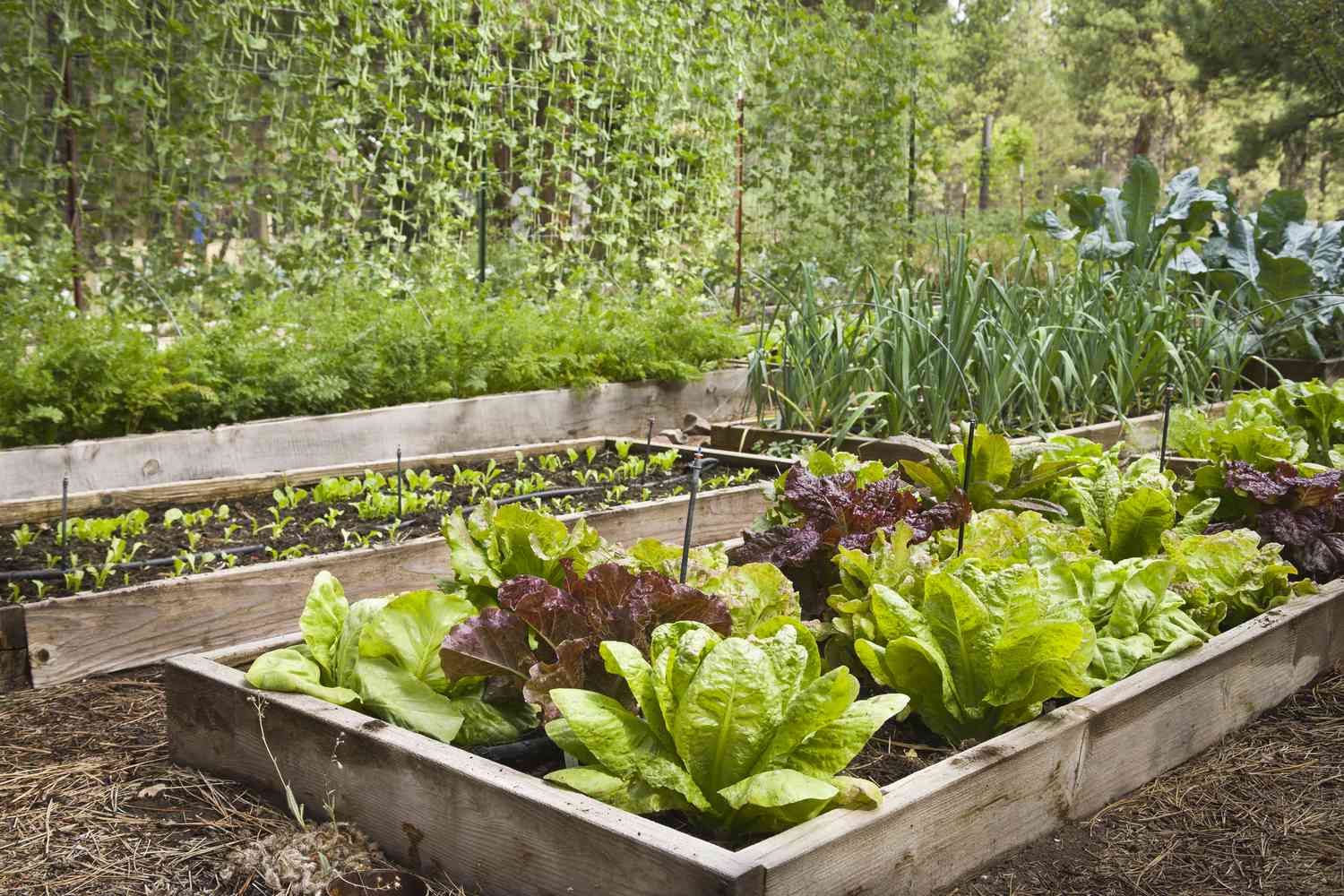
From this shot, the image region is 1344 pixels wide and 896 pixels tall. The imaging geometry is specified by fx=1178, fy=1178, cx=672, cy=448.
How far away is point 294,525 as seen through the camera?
11.1 ft

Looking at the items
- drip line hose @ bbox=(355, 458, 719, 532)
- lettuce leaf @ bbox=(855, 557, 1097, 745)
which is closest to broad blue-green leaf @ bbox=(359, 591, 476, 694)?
lettuce leaf @ bbox=(855, 557, 1097, 745)

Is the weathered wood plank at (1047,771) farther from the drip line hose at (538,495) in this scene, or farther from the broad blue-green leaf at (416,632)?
the drip line hose at (538,495)

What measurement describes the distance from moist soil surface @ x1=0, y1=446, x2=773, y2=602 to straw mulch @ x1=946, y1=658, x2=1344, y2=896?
1456 millimetres

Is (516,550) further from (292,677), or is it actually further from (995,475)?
(995,475)

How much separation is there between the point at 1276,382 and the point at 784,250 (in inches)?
124

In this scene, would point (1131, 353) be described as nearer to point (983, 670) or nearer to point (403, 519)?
point (403, 519)

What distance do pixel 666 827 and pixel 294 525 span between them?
2.20m

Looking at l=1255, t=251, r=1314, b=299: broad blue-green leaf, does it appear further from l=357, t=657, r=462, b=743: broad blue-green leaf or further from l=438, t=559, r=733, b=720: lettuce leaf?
l=357, t=657, r=462, b=743: broad blue-green leaf

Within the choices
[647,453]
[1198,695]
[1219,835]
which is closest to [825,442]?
[647,453]

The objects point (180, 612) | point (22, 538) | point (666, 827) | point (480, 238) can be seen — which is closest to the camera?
point (666, 827)

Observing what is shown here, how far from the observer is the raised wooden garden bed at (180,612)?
101 inches

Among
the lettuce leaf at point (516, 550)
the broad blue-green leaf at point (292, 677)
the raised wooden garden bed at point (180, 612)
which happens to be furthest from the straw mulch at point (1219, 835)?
the raised wooden garden bed at point (180, 612)

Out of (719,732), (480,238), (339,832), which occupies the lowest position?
(339,832)

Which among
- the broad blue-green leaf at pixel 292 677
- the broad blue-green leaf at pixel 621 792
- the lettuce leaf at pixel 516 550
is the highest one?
the lettuce leaf at pixel 516 550
